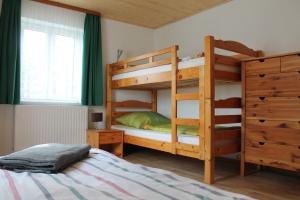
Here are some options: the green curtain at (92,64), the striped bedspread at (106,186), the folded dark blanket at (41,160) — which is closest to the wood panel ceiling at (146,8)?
the green curtain at (92,64)

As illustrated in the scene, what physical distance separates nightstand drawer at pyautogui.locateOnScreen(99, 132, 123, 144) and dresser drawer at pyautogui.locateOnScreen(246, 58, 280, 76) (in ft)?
6.71

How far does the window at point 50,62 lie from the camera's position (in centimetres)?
362

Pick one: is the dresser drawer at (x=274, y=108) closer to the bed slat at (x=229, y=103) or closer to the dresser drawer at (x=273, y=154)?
the bed slat at (x=229, y=103)

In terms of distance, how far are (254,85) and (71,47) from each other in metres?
2.68

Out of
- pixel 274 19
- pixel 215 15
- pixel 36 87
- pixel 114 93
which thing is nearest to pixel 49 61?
pixel 36 87

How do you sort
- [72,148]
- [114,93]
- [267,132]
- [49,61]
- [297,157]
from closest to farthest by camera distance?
[72,148], [297,157], [267,132], [49,61], [114,93]

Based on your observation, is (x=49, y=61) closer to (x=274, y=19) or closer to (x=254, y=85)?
(x=254, y=85)

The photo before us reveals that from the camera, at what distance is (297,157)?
2.38 metres

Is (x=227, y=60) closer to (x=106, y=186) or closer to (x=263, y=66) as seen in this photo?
(x=263, y=66)

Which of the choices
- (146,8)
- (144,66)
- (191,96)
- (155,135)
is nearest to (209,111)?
(191,96)

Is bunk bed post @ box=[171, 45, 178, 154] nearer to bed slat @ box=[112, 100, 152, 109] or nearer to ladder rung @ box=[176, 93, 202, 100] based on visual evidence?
ladder rung @ box=[176, 93, 202, 100]

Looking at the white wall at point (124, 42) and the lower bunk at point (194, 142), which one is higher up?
the white wall at point (124, 42)

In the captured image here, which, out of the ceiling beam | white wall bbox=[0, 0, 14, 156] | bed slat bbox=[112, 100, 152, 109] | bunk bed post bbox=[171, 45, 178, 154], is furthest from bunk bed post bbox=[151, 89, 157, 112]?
white wall bbox=[0, 0, 14, 156]

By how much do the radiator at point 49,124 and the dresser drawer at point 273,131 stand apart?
237 cm
